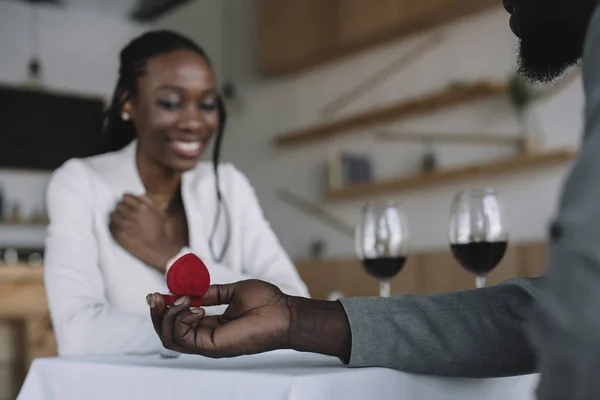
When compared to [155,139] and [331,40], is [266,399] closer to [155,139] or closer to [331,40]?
[155,139]

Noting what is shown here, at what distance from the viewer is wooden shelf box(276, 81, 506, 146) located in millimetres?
3770

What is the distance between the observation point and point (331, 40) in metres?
4.51

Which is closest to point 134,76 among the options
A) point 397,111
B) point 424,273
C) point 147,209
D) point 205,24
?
point 147,209

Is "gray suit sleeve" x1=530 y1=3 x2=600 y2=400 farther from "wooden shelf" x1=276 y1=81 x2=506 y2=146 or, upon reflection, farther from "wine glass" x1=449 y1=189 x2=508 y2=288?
"wooden shelf" x1=276 y1=81 x2=506 y2=146

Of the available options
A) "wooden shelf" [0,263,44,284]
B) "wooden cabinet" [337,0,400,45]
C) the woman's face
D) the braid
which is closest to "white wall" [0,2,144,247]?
"wooden cabinet" [337,0,400,45]

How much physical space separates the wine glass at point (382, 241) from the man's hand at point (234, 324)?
1.45 ft

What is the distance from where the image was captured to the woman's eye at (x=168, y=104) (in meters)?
1.58

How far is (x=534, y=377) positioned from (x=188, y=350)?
0.44 metres

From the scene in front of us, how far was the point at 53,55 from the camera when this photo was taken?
592 cm

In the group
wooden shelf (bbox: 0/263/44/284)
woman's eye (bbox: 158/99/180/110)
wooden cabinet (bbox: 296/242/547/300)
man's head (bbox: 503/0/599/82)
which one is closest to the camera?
man's head (bbox: 503/0/599/82)

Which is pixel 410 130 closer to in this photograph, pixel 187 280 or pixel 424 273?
pixel 424 273

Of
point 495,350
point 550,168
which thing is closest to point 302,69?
point 550,168

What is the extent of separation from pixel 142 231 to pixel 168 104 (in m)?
0.29

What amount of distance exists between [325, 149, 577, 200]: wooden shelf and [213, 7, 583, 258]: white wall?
4cm
